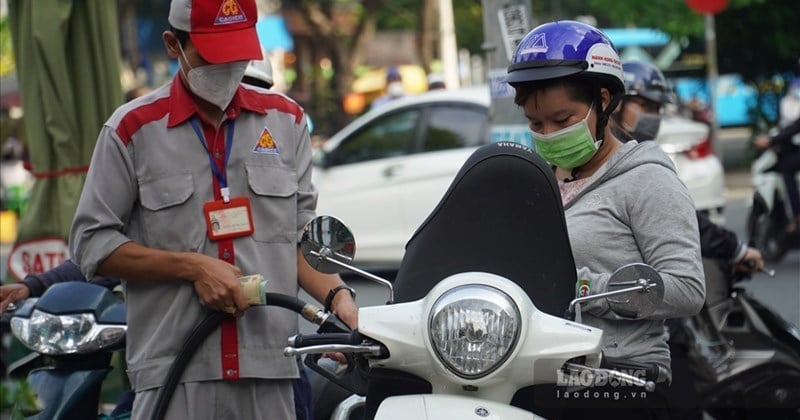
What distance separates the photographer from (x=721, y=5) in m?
16.9

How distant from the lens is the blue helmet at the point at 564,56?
3.31m

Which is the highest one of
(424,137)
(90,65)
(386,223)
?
(90,65)

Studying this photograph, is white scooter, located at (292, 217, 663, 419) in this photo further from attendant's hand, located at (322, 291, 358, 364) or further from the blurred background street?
the blurred background street

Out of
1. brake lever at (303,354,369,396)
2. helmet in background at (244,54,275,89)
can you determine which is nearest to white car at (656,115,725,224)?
helmet in background at (244,54,275,89)

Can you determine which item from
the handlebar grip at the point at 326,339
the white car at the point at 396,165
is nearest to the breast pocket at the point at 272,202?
the handlebar grip at the point at 326,339

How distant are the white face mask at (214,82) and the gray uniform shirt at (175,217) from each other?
4 centimetres

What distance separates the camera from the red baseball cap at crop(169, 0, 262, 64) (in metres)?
3.42

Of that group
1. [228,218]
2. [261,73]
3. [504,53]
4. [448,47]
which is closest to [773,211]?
[504,53]

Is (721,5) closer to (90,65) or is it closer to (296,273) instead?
(90,65)

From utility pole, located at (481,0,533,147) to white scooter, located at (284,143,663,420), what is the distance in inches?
144

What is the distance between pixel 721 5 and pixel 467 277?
15000 mm

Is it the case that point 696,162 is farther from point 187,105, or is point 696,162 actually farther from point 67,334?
point 187,105

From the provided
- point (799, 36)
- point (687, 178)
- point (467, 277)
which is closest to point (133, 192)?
point (467, 277)

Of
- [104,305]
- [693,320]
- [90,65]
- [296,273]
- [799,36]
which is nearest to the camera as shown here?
[296,273]
